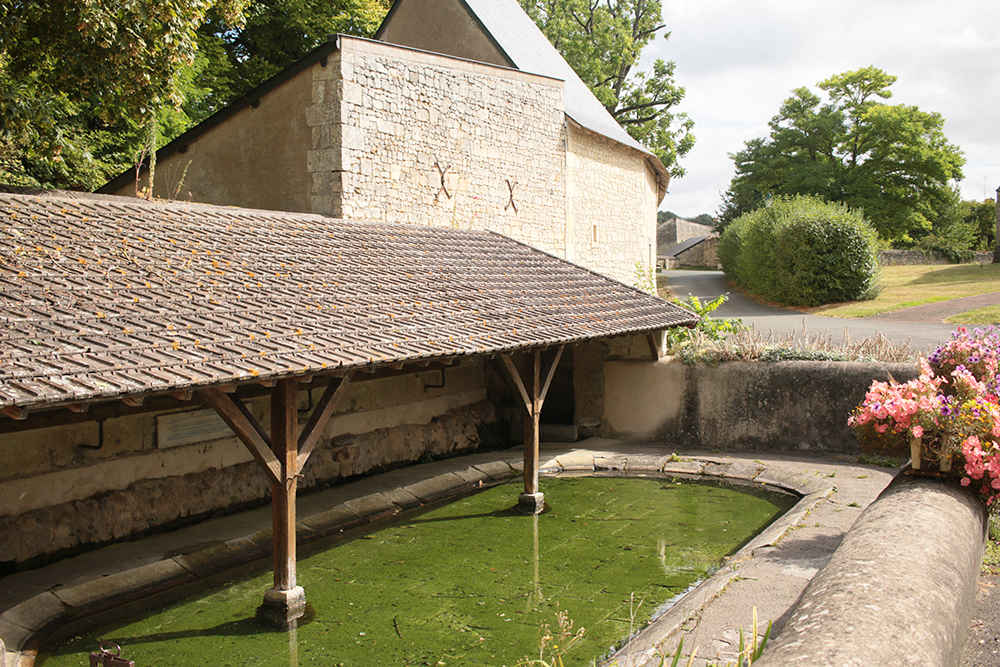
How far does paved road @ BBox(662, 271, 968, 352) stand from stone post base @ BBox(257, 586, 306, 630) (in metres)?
7.52

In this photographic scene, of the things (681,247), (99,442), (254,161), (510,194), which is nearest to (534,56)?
(510,194)

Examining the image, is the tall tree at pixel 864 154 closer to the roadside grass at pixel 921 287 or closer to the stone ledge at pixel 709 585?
the roadside grass at pixel 921 287

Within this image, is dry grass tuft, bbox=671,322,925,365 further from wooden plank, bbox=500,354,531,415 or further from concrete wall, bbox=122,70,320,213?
concrete wall, bbox=122,70,320,213

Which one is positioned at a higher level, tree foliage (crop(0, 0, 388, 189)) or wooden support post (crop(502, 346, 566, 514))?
tree foliage (crop(0, 0, 388, 189))

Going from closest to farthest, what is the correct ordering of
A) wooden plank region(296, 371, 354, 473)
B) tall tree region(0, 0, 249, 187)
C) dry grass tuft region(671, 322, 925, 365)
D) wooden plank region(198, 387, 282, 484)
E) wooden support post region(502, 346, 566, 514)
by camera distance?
wooden plank region(198, 387, 282, 484), wooden plank region(296, 371, 354, 473), wooden support post region(502, 346, 566, 514), tall tree region(0, 0, 249, 187), dry grass tuft region(671, 322, 925, 365)

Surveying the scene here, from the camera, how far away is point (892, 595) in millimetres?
2439

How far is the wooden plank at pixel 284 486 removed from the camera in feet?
15.9

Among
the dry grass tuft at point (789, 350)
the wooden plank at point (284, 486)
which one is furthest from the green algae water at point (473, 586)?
the dry grass tuft at point (789, 350)

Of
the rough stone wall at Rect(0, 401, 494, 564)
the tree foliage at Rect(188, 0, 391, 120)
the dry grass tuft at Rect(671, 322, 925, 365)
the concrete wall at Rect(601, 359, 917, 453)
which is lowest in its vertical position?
the rough stone wall at Rect(0, 401, 494, 564)

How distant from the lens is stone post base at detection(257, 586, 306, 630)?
481 cm

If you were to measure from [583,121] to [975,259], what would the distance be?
21807 millimetres

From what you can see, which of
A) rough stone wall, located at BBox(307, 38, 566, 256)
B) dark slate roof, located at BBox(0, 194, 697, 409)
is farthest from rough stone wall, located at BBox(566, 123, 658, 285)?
dark slate roof, located at BBox(0, 194, 697, 409)

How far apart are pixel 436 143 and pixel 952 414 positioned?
27.8 ft

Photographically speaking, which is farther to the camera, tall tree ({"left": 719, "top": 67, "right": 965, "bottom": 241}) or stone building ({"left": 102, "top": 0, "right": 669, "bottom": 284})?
tall tree ({"left": 719, "top": 67, "right": 965, "bottom": 241})
